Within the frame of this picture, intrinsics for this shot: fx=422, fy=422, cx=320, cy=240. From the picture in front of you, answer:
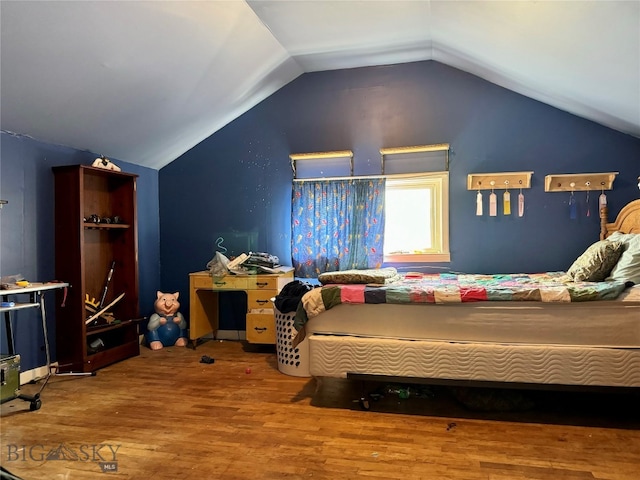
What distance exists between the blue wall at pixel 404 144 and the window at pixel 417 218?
11 cm

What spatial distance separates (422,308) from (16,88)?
9.85ft

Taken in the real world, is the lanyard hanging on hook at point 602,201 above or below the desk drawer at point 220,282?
above

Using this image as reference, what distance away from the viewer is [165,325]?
4.30 meters

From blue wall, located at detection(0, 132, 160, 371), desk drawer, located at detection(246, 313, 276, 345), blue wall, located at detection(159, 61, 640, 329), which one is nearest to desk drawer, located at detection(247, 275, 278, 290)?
desk drawer, located at detection(246, 313, 276, 345)

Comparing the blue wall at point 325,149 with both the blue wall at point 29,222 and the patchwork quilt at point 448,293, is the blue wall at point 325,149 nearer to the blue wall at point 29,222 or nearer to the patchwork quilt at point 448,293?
the blue wall at point 29,222

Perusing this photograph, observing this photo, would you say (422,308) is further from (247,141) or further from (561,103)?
(247,141)

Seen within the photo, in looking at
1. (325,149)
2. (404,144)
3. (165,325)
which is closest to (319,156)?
(325,149)

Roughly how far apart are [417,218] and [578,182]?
4.71ft

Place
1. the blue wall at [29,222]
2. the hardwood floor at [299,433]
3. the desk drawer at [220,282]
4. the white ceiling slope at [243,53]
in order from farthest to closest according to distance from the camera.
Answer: the desk drawer at [220,282], the blue wall at [29,222], the white ceiling slope at [243,53], the hardwood floor at [299,433]

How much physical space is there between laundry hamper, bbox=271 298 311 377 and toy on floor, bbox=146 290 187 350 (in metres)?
1.42

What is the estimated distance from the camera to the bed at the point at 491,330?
2.40 metres

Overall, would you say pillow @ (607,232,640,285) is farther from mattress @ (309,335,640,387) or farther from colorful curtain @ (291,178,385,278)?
colorful curtain @ (291,178,385,278)

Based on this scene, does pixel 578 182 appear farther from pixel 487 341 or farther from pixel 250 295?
pixel 250 295

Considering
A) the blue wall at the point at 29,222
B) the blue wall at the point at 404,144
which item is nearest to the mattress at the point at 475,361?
the blue wall at the point at 404,144
